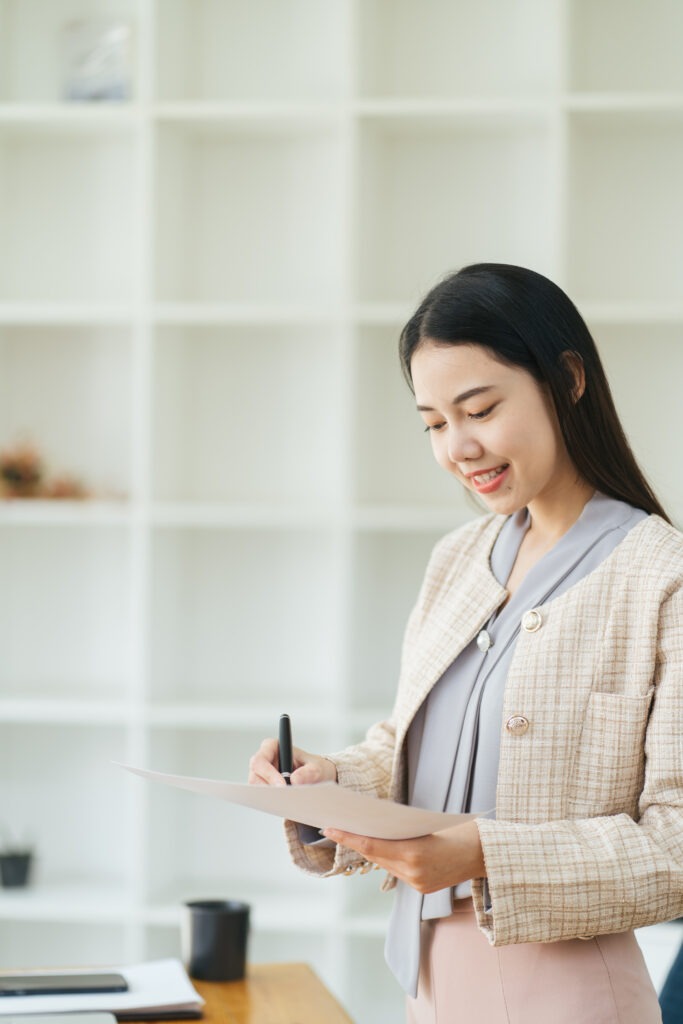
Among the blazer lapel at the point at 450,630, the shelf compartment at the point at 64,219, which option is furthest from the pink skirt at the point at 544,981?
the shelf compartment at the point at 64,219

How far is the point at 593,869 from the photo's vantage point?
1185mm

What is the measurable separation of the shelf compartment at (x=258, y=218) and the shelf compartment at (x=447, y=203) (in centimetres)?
14

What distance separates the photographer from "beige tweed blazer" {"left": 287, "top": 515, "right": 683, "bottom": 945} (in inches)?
46.9

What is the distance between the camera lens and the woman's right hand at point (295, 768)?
143 cm

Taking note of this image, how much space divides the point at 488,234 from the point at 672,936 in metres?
1.76

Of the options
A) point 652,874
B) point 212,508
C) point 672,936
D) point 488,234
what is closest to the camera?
point 652,874

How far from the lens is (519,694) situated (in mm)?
1296

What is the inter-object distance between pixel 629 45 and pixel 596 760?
2.36m

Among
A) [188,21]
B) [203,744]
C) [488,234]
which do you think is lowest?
[203,744]

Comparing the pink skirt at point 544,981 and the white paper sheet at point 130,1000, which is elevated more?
the pink skirt at point 544,981

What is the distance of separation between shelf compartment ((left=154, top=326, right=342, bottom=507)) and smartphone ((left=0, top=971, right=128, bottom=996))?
67.0 inches

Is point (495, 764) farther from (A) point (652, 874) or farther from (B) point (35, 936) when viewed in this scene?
(B) point (35, 936)

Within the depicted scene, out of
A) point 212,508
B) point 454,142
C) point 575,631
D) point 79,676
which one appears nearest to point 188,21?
point 454,142

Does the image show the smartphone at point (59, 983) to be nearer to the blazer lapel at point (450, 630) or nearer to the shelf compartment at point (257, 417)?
the blazer lapel at point (450, 630)
